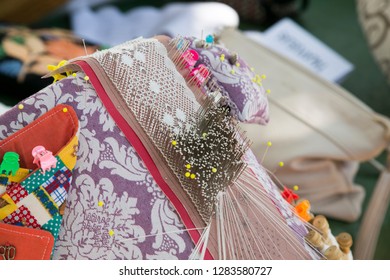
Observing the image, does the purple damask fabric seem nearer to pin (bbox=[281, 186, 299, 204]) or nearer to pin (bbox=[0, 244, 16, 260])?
pin (bbox=[0, 244, 16, 260])

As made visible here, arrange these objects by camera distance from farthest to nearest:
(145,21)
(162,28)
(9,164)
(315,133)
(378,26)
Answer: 1. (145,21)
2. (162,28)
3. (378,26)
4. (315,133)
5. (9,164)

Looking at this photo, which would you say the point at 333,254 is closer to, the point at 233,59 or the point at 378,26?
the point at 233,59

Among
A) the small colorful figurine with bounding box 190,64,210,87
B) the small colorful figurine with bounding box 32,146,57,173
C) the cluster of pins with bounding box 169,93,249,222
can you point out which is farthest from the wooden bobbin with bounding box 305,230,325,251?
the small colorful figurine with bounding box 32,146,57,173

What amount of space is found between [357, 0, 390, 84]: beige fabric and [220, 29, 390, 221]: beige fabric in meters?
0.29

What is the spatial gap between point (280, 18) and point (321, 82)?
0.65 metres

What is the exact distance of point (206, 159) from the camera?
0.79 m

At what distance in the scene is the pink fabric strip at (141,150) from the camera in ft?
2.59

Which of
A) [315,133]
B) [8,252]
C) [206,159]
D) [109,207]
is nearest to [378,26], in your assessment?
[315,133]

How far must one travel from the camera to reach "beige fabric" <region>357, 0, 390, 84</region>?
160 centimetres

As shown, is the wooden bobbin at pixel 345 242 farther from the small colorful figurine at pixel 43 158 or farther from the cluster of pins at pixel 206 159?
the small colorful figurine at pixel 43 158

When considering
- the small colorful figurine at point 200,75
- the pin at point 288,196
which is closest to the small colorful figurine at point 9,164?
the small colorful figurine at point 200,75

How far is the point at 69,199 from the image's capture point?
78cm

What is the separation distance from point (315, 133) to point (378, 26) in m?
0.48
